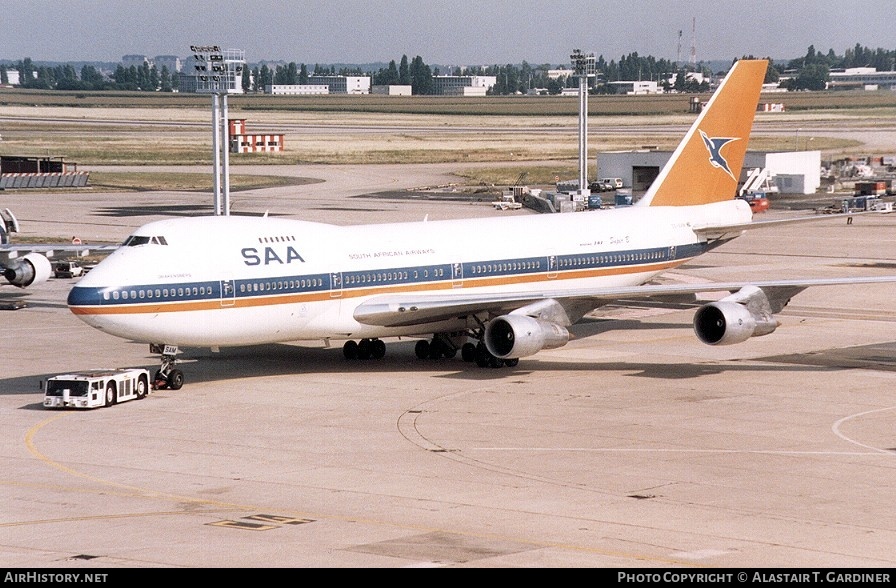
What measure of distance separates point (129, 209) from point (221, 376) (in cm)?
7339

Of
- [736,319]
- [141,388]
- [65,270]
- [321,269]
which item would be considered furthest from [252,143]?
[736,319]

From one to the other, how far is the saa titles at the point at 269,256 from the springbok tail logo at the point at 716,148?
20.9 m

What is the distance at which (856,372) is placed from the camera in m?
46.5

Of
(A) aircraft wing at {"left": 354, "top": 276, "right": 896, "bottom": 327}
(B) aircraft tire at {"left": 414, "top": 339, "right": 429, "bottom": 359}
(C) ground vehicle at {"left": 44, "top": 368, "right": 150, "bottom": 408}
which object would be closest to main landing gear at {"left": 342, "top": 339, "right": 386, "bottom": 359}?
(B) aircraft tire at {"left": 414, "top": 339, "right": 429, "bottom": 359}

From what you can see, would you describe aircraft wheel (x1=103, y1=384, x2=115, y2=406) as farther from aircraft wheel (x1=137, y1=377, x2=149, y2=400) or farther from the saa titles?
the saa titles

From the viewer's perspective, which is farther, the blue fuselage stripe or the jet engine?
the jet engine

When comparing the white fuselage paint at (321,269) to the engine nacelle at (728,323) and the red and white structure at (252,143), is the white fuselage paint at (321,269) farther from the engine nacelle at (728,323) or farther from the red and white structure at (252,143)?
the red and white structure at (252,143)

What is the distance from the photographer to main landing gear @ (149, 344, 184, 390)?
44156mm

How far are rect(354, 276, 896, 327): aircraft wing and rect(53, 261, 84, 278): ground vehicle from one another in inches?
1344

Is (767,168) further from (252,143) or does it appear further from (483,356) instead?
(483,356)

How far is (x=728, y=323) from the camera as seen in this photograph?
45656 mm

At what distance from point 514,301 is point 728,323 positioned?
717 cm

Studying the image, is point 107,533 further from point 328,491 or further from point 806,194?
point 806,194

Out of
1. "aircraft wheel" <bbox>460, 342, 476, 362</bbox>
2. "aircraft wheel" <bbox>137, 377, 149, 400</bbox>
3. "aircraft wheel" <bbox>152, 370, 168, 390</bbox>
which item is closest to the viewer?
"aircraft wheel" <bbox>137, 377, 149, 400</bbox>
